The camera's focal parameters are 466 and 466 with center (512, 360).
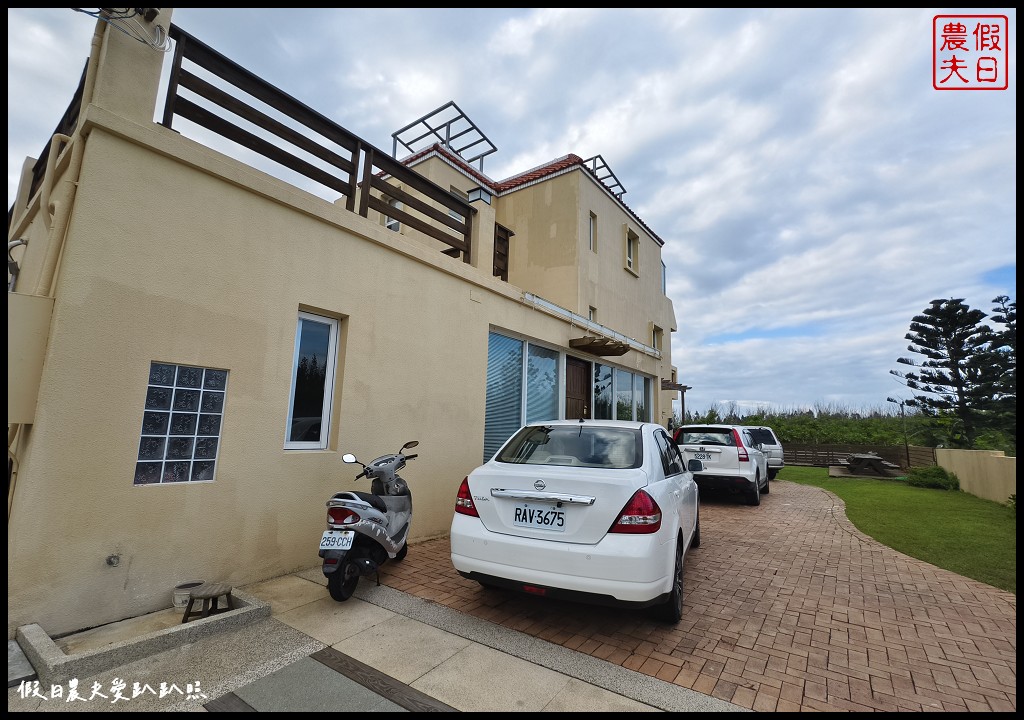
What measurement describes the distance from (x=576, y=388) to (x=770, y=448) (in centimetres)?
919

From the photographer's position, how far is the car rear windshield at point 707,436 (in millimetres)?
9562

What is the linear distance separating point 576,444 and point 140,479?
3.56 m

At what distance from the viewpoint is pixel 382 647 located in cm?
316

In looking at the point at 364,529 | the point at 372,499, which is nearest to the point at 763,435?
the point at 372,499

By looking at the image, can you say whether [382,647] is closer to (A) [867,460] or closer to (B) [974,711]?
(B) [974,711]

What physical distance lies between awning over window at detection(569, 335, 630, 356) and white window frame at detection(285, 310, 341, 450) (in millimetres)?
4996

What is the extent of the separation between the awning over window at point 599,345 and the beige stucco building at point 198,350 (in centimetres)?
271

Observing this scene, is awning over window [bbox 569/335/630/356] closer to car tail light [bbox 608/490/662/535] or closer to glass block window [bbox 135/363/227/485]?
car tail light [bbox 608/490/662/535]

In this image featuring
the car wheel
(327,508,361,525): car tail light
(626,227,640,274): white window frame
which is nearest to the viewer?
the car wheel

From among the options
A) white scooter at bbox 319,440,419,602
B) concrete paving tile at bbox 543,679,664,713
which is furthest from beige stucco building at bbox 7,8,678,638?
concrete paving tile at bbox 543,679,664,713

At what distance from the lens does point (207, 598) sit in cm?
339

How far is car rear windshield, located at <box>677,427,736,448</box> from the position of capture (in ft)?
31.4

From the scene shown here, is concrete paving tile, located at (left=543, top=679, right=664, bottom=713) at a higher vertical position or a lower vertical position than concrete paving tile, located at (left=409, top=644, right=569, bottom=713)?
higher

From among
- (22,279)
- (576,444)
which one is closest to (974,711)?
(576,444)
